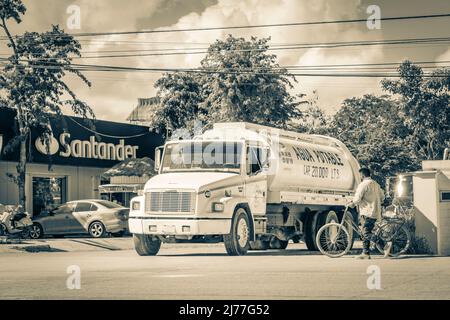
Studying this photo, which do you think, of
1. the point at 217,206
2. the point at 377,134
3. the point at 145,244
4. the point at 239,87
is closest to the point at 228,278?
the point at 217,206

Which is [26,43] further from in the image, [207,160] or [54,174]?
[207,160]

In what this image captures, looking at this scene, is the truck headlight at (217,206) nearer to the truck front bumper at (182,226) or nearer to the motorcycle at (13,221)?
the truck front bumper at (182,226)

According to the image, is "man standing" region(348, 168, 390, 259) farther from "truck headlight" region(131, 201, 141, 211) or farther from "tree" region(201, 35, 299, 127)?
"tree" region(201, 35, 299, 127)

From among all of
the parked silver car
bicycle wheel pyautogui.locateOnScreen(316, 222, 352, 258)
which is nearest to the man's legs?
bicycle wheel pyautogui.locateOnScreen(316, 222, 352, 258)

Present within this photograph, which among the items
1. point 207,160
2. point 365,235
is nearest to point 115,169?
point 207,160

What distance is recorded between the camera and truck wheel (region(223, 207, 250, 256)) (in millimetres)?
20844

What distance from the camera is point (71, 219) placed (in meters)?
34.3

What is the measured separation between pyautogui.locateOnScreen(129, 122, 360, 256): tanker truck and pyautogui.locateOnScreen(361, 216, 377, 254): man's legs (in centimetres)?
Result: 317

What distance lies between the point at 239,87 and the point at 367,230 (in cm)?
2355

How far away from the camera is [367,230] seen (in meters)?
19.3

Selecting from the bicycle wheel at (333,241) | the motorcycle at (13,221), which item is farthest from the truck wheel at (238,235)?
the motorcycle at (13,221)

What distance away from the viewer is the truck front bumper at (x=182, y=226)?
66.7 ft
